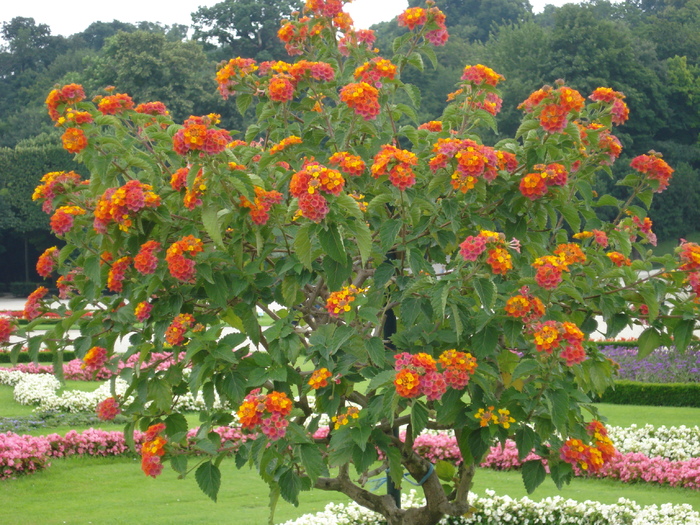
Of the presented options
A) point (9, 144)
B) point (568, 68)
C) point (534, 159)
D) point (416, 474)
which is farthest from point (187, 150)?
point (9, 144)

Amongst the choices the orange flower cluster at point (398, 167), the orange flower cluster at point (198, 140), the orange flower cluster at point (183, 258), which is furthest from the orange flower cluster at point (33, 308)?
the orange flower cluster at point (398, 167)

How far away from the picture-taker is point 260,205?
2730 millimetres

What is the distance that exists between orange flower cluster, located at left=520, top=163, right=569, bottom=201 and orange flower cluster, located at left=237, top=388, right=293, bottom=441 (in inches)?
45.1

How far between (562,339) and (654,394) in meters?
8.06

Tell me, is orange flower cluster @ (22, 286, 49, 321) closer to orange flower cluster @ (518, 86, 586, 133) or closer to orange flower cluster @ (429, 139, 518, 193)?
orange flower cluster @ (429, 139, 518, 193)

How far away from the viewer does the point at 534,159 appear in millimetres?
2918

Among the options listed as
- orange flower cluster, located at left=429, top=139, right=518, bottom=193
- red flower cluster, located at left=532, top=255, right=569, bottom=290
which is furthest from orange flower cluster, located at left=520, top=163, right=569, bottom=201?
red flower cluster, located at left=532, top=255, right=569, bottom=290

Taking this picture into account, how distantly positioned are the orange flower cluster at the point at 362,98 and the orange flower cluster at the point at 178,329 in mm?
985

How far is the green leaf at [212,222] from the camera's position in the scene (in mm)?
2633

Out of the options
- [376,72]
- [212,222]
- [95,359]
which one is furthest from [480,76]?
[95,359]

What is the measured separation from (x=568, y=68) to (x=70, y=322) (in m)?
35.6

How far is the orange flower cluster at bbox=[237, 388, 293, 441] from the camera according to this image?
8.08ft

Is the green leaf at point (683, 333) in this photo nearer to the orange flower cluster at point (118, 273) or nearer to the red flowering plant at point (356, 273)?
the red flowering plant at point (356, 273)

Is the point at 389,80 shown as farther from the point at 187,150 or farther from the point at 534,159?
the point at 187,150
